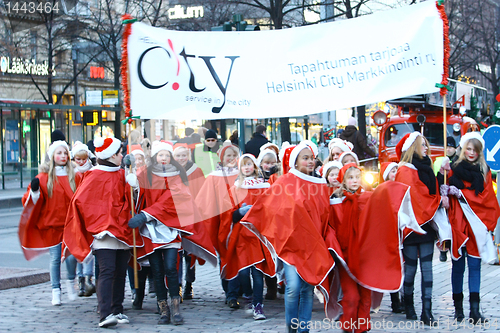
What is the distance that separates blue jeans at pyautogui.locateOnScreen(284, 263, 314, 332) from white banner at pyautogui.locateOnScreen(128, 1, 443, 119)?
6.62 ft

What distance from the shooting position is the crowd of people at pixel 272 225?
17.8 ft

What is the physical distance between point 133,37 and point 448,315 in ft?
14.5

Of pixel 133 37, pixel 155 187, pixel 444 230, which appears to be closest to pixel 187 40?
pixel 133 37

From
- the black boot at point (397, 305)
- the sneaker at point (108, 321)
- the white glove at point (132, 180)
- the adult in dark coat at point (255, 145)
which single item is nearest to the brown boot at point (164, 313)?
the sneaker at point (108, 321)

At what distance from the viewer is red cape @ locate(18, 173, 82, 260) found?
7.25 metres

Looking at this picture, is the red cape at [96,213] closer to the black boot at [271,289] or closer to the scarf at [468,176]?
the black boot at [271,289]

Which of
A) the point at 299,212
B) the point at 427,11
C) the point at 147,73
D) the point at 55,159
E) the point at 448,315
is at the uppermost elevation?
the point at 427,11

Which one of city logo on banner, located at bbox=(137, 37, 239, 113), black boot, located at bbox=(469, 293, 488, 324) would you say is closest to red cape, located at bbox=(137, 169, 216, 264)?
city logo on banner, located at bbox=(137, 37, 239, 113)

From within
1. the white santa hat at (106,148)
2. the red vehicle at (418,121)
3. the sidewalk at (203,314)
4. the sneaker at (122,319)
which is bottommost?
the sidewalk at (203,314)

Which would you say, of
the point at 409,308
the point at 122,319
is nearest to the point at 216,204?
the point at 122,319

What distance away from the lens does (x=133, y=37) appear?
6.56m

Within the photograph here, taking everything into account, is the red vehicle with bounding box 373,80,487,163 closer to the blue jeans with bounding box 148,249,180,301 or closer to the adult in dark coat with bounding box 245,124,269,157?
the adult in dark coat with bounding box 245,124,269,157

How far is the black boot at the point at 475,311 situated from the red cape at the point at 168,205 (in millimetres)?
2922

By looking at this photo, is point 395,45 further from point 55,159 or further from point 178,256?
point 55,159
